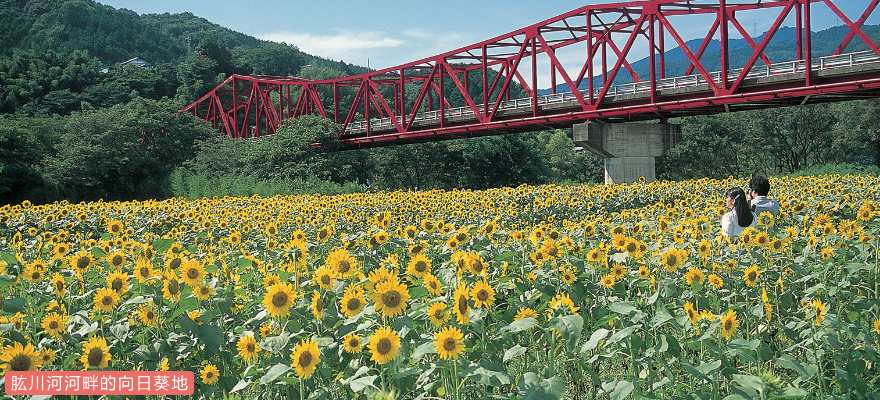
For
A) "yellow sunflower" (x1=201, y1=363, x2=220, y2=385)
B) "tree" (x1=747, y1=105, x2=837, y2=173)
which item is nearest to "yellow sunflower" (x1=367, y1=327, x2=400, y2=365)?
"yellow sunflower" (x1=201, y1=363, x2=220, y2=385)

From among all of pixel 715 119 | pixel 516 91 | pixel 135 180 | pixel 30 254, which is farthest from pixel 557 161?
pixel 30 254

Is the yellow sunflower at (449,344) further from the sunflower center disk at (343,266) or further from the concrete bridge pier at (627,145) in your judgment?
the concrete bridge pier at (627,145)

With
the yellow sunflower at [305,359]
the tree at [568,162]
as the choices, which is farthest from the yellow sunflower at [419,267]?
the tree at [568,162]

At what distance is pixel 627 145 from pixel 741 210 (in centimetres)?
2387

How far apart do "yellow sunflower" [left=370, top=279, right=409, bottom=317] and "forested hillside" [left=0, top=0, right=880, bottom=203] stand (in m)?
20.1

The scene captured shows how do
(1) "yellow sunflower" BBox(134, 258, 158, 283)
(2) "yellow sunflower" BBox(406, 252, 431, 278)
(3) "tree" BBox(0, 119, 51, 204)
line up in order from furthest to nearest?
(3) "tree" BBox(0, 119, 51, 204)
(1) "yellow sunflower" BBox(134, 258, 158, 283)
(2) "yellow sunflower" BBox(406, 252, 431, 278)

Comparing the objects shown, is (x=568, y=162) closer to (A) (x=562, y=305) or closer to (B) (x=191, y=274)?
(A) (x=562, y=305)

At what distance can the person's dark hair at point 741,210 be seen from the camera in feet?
18.5

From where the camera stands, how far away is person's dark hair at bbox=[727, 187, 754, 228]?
564 cm

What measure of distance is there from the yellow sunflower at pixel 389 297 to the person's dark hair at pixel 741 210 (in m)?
4.37

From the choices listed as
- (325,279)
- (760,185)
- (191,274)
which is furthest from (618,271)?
(760,185)

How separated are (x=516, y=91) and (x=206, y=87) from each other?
2177 inches

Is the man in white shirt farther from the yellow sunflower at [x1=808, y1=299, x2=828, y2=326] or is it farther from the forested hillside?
the forested hillside

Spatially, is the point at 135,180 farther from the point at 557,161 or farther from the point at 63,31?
the point at 63,31
